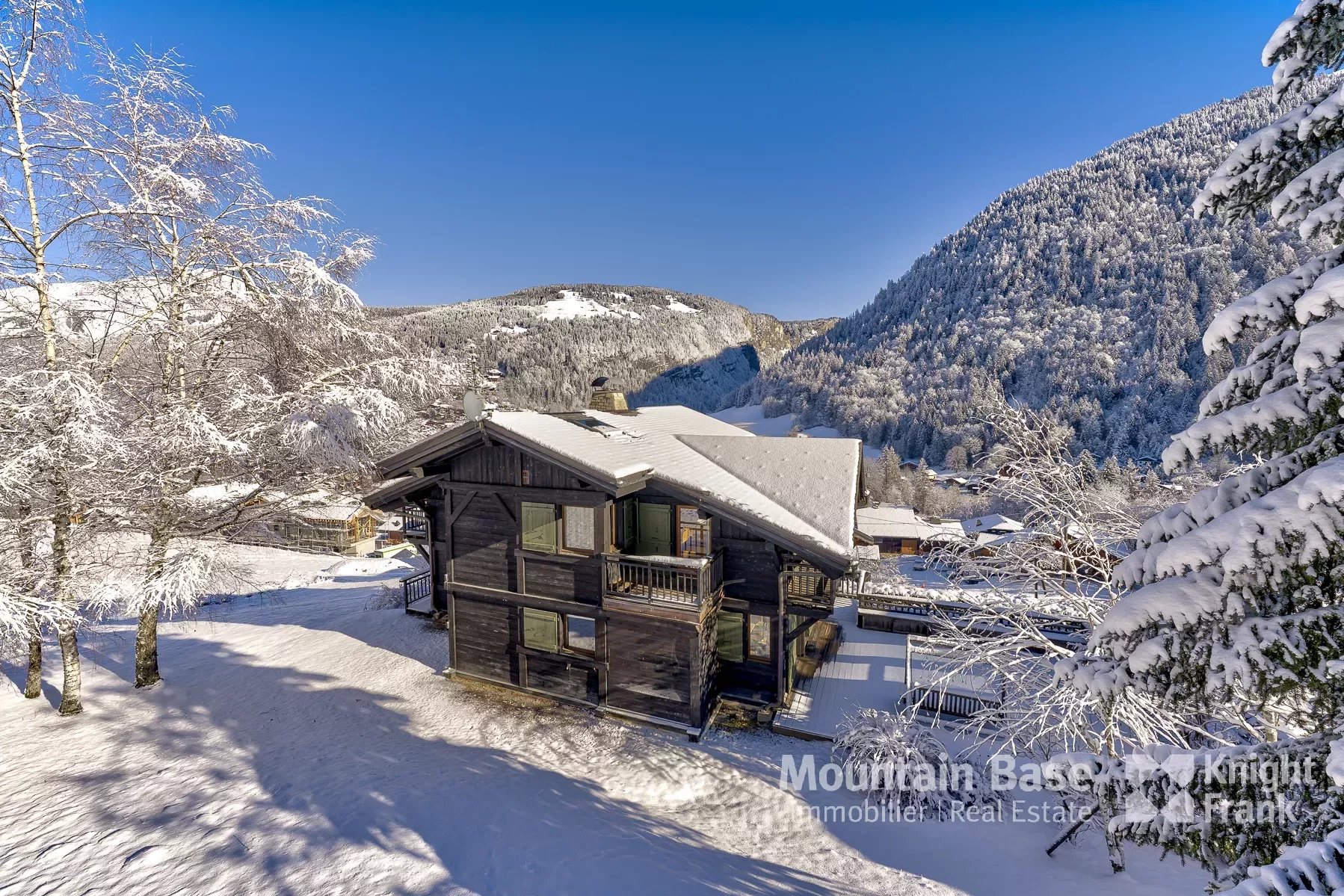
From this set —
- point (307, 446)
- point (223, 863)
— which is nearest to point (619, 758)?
point (223, 863)

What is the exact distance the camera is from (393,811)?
8.71m

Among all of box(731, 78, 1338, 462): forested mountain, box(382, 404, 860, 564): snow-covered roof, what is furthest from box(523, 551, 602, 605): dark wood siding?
box(731, 78, 1338, 462): forested mountain

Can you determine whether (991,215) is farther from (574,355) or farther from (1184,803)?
A: (1184,803)

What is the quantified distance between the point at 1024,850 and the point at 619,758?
7654 mm

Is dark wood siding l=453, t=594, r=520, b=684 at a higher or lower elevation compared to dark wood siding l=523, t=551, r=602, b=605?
lower

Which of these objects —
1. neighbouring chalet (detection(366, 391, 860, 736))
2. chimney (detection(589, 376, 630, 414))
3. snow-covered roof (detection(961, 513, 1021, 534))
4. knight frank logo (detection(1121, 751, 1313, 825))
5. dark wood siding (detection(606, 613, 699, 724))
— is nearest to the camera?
knight frank logo (detection(1121, 751, 1313, 825))

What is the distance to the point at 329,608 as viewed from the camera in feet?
64.4

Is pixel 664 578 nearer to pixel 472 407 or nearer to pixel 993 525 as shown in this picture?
pixel 472 407

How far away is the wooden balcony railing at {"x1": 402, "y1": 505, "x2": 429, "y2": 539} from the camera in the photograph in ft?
54.4

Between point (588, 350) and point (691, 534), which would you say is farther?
point (588, 350)

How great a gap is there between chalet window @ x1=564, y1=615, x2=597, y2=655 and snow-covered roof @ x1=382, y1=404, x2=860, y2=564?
4.48 m

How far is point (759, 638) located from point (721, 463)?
5559mm

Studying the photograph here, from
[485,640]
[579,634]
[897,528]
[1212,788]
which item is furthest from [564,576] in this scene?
[897,528]

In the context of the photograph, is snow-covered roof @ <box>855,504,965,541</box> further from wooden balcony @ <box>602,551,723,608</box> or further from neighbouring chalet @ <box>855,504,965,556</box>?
wooden balcony @ <box>602,551,723,608</box>
